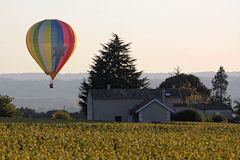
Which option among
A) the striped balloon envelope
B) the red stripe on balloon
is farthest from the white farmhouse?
the striped balloon envelope

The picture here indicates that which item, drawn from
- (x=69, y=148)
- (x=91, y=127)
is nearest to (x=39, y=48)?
(x=91, y=127)

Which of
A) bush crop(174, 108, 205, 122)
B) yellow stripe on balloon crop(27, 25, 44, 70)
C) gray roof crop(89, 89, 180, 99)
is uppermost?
yellow stripe on balloon crop(27, 25, 44, 70)

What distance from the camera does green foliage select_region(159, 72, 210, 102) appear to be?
10825 cm

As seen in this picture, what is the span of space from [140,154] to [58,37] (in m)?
34.7

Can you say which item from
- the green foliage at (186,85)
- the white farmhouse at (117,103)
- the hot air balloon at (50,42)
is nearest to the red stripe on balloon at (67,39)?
the hot air balloon at (50,42)

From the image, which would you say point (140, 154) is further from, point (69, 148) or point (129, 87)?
point (129, 87)

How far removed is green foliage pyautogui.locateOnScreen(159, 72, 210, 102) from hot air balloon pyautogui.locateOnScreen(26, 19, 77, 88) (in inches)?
2234

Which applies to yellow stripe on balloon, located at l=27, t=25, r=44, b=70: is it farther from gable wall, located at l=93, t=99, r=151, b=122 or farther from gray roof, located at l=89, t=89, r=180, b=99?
gable wall, located at l=93, t=99, r=151, b=122

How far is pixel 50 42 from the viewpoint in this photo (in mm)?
52094

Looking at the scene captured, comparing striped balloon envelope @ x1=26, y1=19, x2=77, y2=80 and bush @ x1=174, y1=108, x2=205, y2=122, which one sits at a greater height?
striped balloon envelope @ x1=26, y1=19, x2=77, y2=80

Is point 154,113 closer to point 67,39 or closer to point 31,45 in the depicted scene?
point 67,39

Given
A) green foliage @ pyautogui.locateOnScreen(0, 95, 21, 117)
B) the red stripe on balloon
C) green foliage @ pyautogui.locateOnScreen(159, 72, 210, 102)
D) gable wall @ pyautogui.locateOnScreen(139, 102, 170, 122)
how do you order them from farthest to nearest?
green foliage @ pyautogui.locateOnScreen(159, 72, 210, 102) → green foliage @ pyautogui.locateOnScreen(0, 95, 21, 117) → gable wall @ pyautogui.locateOnScreen(139, 102, 170, 122) → the red stripe on balloon

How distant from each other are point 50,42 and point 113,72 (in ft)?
110

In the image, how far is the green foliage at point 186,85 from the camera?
108250 mm
